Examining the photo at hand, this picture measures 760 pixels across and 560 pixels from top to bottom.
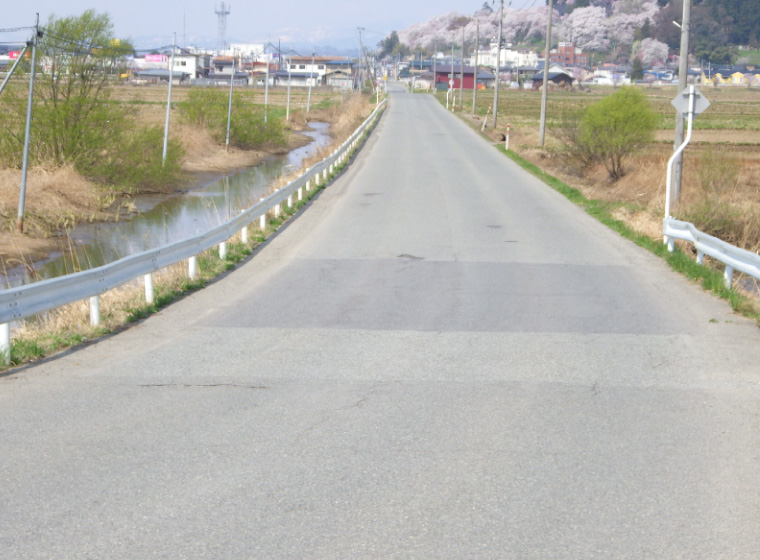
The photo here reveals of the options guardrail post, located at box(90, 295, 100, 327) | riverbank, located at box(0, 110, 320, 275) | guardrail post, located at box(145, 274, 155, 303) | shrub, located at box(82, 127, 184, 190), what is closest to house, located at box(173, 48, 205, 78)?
riverbank, located at box(0, 110, 320, 275)

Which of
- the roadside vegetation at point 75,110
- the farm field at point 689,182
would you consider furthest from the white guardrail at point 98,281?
the roadside vegetation at point 75,110

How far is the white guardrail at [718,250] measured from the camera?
12023mm

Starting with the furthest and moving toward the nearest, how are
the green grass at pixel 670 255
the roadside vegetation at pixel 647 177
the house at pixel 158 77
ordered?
1. the house at pixel 158 77
2. the roadside vegetation at pixel 647 177
3. the green grass at pixel 670 255

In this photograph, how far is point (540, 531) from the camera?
4.86 m

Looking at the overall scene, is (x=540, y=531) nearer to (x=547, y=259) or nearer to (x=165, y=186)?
(x=547, y=259)

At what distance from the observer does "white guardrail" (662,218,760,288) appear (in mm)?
12023

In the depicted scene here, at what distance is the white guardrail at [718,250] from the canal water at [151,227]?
8641 mm

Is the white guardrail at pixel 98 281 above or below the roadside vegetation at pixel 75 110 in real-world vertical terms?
below

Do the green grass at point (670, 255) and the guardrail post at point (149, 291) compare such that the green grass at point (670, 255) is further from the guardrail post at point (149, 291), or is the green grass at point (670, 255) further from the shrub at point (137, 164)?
the shrub at point (137, 164)

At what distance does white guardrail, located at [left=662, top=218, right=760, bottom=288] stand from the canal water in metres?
8.64

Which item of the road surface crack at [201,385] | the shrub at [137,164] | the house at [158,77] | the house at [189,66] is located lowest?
the road surface crack at [201,385]

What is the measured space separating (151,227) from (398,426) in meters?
20.0

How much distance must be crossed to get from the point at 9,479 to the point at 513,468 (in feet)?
10.0

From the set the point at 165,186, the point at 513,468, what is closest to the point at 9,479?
the point at 513,468
